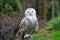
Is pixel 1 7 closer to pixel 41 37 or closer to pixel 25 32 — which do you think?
pixel 41 37

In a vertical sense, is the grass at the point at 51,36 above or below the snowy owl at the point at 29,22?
below

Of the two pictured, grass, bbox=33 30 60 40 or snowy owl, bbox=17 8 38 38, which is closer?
snowy owl, bbox=17 8 38 38

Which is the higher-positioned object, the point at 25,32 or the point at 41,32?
the point at 25,32

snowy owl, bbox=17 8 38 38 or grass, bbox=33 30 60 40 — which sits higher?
snowy owl, bbox=17 8 38 38

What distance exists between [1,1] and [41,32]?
2458 millimetres

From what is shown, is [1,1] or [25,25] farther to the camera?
[1,1]

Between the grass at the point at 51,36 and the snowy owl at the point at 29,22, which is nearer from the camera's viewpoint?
the snowy owl at the point at 29,22

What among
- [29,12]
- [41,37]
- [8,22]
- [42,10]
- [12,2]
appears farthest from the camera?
[42,10]

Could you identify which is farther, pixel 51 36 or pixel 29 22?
pixel 51 36

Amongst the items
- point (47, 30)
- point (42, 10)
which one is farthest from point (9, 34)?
point (42, 10)

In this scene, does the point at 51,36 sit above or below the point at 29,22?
below

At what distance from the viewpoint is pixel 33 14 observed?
289 inches

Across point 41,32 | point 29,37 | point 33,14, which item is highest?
point 33,14

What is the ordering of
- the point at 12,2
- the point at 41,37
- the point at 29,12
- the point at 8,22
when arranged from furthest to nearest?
the point at 12,2 < the point at 41,37 < the point at 8,22 < the point at 29,12
